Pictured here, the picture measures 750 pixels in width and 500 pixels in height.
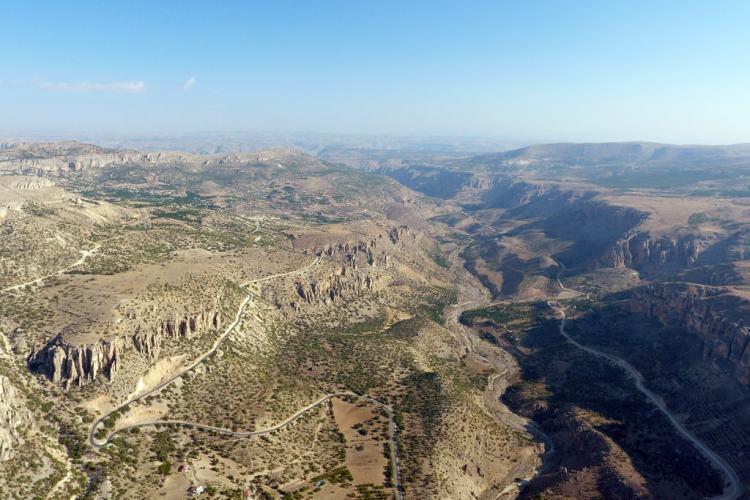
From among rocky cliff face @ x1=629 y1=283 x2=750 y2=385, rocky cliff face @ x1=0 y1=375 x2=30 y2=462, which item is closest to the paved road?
rocky cliff face @ x1=629 y1=283 x2=750 y2=385

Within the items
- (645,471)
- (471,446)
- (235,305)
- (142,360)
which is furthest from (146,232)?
(645,471)

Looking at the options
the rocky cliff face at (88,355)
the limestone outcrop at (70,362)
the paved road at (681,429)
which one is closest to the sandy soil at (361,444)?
the rocky cliff face at (88,355)

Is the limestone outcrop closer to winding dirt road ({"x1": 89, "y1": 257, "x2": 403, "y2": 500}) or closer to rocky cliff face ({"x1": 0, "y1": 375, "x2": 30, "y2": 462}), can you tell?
winding dirt road ({"x1": 89, "y1": 257, "x2": 403, "y2": 500})

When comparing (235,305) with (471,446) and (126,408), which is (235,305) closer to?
(126,408)

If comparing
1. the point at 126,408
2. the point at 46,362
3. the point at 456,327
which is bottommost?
the point at 456,327

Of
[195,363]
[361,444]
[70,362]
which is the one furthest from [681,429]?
[70,362]

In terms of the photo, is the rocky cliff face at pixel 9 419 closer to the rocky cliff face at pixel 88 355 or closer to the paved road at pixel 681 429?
the rocky cliff face at pixel 88 355
